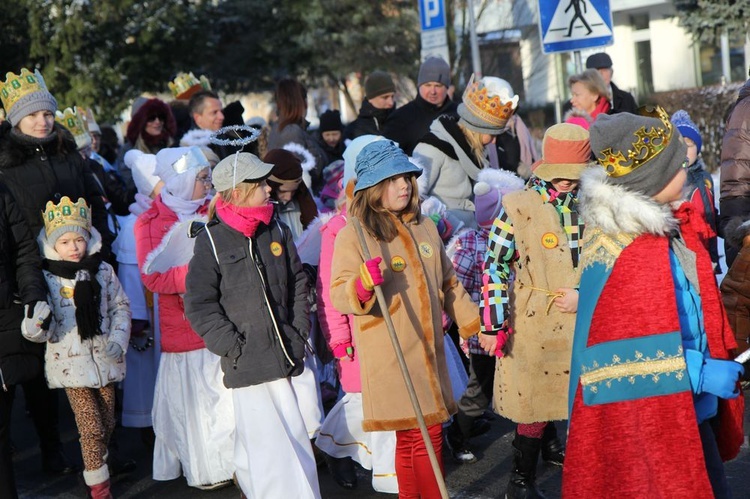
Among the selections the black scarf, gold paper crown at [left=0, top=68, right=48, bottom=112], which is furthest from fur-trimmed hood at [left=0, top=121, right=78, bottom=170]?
the black scarf

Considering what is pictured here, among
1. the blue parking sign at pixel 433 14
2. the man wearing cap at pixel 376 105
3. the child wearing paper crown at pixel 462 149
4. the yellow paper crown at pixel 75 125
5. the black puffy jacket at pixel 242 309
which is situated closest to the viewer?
the black puffy jacket at pixel 242 309

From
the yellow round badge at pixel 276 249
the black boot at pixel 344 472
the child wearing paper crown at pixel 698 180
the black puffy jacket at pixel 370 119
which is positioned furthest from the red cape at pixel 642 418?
the black puffy jacket at pixel 370 119

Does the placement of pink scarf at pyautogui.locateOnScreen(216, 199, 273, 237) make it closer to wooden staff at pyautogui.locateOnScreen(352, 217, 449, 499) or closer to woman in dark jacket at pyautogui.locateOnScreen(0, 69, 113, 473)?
wooden staff at pyautogui.locateOnScreen(352, 217, 449, 499)

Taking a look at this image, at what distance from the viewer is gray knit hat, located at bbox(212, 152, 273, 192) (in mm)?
5773

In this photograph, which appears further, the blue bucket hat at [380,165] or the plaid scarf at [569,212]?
the plaid scarf at [569,212]

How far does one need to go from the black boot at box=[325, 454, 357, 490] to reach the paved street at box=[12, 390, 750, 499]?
0.15ft

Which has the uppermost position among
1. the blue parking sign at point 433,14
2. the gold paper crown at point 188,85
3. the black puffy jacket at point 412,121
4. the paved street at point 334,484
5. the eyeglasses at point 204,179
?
the blue parking sign at point 433,14

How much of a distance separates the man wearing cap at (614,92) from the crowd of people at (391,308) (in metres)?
1.67

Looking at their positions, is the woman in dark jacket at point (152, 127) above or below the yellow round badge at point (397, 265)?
above

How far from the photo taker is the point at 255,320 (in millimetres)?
5648

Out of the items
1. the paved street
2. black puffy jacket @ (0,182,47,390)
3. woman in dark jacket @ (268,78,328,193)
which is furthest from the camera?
woman in dark jacket @ (268,78,328,193)

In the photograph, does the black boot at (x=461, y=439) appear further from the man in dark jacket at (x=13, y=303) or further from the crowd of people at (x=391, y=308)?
the man in dark jacket at (x=13, y=303)

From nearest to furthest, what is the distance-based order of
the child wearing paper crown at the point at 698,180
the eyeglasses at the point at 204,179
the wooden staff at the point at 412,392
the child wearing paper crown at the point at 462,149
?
the wooden staff at the point at 412,392 < the eyeglasses at the point at 204,179 < the child wearing paper crown at the point at 462,149 < the child wearing paper crown at the point at 698,180

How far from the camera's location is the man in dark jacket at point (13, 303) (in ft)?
19.7
